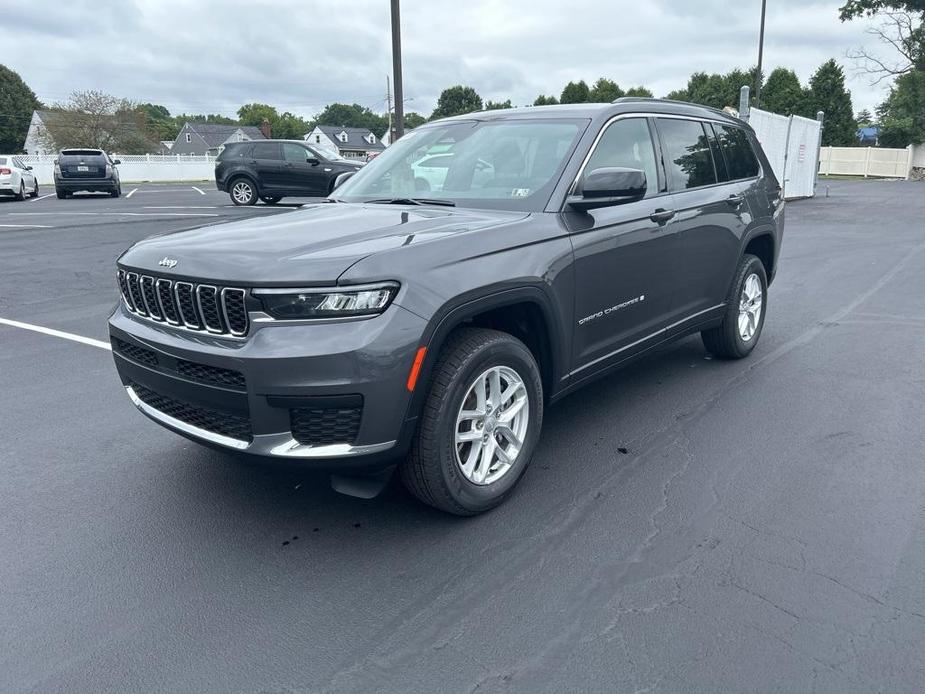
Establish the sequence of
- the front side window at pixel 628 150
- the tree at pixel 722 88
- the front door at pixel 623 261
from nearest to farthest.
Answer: the front door at pixel 623 261, the front side window at pixel 628 150, the tree at pixel 722 88

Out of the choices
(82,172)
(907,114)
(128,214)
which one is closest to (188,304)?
(128,214)

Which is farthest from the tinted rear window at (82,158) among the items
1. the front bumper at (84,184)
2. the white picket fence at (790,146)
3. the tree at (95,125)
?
the tree at (95,125)

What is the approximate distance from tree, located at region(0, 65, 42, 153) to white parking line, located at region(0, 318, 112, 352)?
80.7 meters

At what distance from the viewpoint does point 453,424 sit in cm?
317

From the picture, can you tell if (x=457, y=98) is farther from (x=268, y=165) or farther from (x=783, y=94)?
(x=268, y=165)

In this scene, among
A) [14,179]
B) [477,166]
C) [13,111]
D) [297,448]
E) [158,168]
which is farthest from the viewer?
[13,111]

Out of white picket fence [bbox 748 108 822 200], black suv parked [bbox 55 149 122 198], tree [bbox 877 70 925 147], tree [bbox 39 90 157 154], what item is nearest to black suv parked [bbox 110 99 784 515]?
white picket fence [bbox 748 108 822 200]

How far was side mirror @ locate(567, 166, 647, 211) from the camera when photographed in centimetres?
367

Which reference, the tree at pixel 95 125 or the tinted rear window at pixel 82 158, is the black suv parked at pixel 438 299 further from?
the tree at pixel 95 125

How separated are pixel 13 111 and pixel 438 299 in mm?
90161

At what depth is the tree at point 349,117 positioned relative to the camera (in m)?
131

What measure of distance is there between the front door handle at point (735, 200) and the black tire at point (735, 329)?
436 millimetres

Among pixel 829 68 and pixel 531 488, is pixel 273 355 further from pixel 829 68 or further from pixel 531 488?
pixel 829 68

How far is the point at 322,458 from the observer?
9.54 ft
